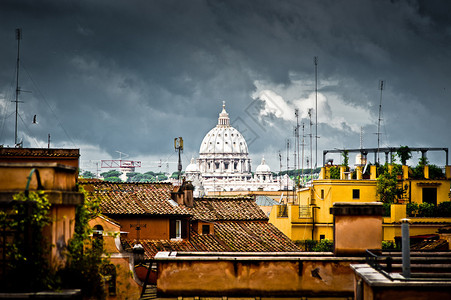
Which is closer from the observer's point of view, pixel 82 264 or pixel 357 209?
pixel 82 264

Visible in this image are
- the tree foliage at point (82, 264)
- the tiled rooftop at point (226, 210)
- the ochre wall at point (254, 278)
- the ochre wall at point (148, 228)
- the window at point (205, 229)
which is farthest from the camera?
the tiled rooftop at point (226, 210)

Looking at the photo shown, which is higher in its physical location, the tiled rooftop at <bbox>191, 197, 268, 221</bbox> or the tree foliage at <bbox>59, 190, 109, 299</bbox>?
the tiled rooftop at <bbox>191, 197, 268, 221</bbox>

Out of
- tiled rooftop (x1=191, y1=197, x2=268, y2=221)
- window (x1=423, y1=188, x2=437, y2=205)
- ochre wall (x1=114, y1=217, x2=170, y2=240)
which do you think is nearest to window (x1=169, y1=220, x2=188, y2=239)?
ochre wall (x1=114, y1=217, x2=170, y2=240)

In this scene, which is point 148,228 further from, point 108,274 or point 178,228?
point 108,274

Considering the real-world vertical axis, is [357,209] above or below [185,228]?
above

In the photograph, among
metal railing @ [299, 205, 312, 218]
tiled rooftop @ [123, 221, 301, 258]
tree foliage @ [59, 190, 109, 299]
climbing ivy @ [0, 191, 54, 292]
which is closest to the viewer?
climbing ivy @ [0, 191, 54, 292]

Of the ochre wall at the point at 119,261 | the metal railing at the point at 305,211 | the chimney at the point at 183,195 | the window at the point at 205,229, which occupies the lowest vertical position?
the ochre wall at the point at 119,261

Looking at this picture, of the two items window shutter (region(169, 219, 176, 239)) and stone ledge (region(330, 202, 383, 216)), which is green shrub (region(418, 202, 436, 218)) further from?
stone ledge (region(330, 202, 383, 216))

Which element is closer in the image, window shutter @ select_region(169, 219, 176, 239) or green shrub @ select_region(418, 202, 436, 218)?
window shutter @ select_region(169, 219, 176, 239)

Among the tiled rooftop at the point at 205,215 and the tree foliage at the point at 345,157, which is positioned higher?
the tree foliage at the point at 345,157

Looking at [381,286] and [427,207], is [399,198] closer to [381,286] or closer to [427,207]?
[427,207]

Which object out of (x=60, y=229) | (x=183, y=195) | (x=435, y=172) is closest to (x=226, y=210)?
(x=183, y=195)

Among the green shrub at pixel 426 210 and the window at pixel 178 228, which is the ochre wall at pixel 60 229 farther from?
the green shrub at pixel 426 210

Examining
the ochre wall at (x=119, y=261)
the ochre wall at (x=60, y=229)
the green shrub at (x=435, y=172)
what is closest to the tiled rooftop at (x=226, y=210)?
the ochre wall at (x=119, y=261)
